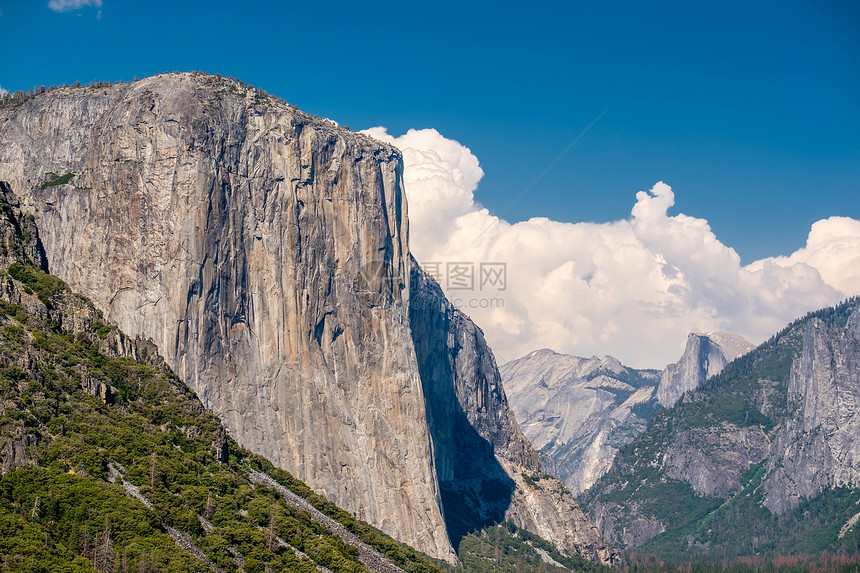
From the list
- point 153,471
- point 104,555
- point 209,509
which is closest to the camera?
point 104,555

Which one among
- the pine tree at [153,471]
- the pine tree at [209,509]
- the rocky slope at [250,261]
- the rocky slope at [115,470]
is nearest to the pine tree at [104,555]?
the rocky slope at [115,470]

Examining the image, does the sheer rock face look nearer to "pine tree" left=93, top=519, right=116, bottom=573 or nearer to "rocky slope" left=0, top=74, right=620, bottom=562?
"rocky slope" left=0, top=74, right=620, bottom=562

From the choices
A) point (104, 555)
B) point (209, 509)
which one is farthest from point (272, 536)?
point (104, 555)

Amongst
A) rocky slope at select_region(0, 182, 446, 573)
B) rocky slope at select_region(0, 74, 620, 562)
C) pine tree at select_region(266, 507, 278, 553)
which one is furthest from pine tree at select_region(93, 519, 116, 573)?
rocky slope at select_region(0, 74, 620, 562)

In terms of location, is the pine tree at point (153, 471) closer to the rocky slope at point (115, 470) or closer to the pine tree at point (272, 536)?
the rocky slope at point (115, 470)

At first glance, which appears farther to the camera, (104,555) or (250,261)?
(250,261)

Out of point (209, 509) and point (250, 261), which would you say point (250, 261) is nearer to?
point (250, 261)

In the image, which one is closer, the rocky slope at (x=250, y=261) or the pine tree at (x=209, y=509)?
the pine tree at (x=209, y=509)

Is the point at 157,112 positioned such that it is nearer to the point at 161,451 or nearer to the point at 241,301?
the point at 241,301
